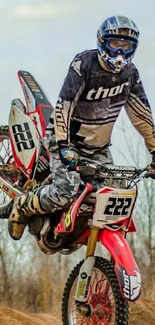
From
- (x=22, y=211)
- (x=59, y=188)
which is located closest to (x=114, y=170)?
(x=59, y=188)

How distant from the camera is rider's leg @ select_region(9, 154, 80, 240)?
10148 mm

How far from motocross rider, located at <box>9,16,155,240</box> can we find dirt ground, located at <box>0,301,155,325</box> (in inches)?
47.9

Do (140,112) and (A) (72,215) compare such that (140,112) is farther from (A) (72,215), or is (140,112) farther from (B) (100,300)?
(B) (100,300)

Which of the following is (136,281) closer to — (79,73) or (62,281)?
(79,73)

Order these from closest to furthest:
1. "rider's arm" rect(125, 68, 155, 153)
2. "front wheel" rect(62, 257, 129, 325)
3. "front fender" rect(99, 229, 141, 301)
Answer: "front fender" rect(99, 229, 141, 301), "front wheel" rect(62, 257, 129, 325), "rider's arm" rect(125, 68, 155, 153)

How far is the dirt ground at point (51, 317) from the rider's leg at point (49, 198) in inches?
37.3

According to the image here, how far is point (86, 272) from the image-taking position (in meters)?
10.1

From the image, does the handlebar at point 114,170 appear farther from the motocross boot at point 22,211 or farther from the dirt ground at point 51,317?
the dirt ground at point 51,317

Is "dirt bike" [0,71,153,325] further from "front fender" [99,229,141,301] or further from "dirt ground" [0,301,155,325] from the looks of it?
"dirt ground" [0,301,155,325]

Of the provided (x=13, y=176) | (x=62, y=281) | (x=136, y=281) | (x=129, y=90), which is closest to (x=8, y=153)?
(x=13, y=176)

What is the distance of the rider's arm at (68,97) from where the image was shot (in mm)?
10039

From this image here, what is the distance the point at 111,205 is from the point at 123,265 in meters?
0.61

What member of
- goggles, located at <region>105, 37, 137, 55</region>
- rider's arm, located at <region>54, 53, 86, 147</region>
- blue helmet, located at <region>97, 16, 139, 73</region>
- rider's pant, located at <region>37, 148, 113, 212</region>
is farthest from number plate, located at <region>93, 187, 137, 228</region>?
goggles, located at <region>105, 37, 137, 55</region>

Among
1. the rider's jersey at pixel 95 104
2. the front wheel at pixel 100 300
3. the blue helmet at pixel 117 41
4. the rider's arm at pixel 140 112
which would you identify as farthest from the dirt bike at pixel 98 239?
the blue helmet at pixel 117 41
